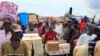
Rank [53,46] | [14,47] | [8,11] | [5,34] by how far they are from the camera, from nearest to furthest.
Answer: [14,47], [5,34], [8,11], [53,46]

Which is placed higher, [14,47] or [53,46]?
[14,47]

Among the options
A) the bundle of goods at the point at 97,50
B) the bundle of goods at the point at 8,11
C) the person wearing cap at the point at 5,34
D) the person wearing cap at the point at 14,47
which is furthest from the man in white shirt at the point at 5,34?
the bundle of goods at the point at 97,50

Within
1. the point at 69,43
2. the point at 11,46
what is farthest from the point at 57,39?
the point at 11,46

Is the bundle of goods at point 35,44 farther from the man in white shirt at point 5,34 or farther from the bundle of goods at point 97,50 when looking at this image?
the bundle of goods at point 97,50

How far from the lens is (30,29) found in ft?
48.1

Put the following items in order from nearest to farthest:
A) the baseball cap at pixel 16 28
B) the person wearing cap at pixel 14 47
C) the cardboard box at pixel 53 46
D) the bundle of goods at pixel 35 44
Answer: the person wearing cap at pixel 14 47 → the baseball cap at pixel 16 28 → the bundle of goods at pixel 35 44 → the cardboard box at pixel 53 46

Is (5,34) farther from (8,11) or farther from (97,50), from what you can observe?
(8,11)

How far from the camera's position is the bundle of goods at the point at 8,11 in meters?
12.5

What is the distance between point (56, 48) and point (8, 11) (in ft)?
6.93

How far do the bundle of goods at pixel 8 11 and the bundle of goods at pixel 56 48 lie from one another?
5.28 ft

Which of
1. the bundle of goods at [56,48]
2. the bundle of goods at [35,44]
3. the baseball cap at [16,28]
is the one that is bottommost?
the bundle of goods at [56,48]

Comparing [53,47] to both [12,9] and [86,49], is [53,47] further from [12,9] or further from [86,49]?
[86,49]

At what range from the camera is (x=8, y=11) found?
42.7ft

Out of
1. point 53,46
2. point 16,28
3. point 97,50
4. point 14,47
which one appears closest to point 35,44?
point 53,46
